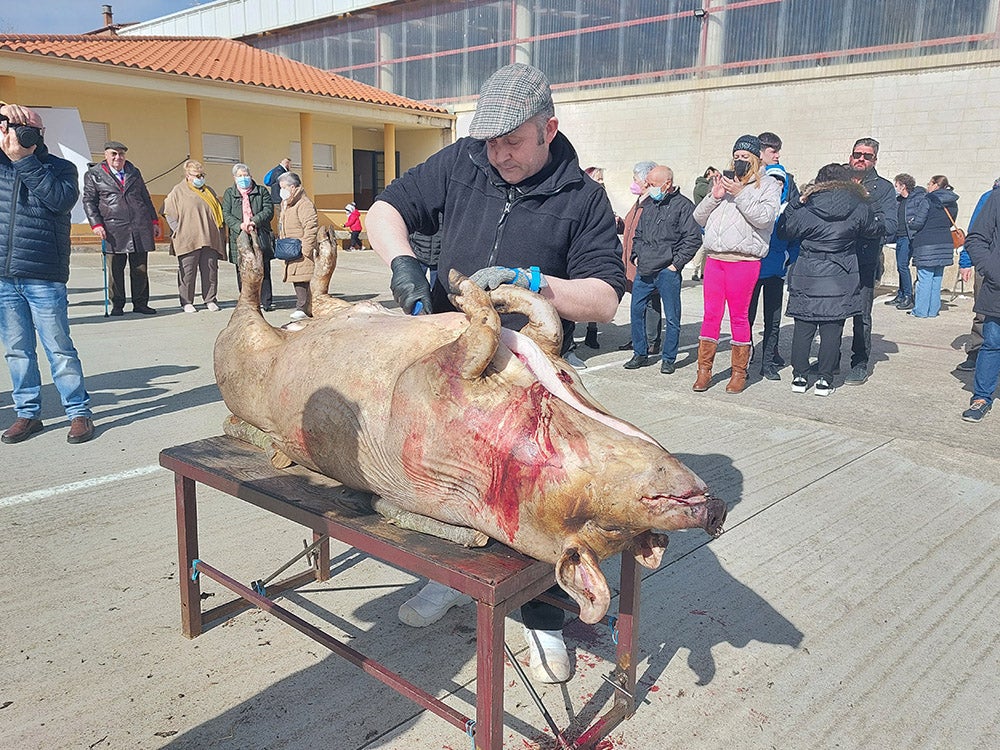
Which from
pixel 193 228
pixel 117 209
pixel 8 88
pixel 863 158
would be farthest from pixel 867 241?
pixel 8 88

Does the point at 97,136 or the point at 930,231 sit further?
the point at 97,136

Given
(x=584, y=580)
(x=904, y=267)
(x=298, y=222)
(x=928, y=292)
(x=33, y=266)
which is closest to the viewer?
(x=584, y=580)

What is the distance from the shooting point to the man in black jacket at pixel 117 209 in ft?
28.6

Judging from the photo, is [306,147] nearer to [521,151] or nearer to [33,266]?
[33,266]

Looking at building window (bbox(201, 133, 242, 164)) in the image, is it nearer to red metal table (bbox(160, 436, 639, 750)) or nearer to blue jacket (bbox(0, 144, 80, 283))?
blue jacket (bbox(0, 144, 80, 283))

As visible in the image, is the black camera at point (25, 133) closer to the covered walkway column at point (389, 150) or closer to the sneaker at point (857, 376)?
the sneaker at point (857, 376)

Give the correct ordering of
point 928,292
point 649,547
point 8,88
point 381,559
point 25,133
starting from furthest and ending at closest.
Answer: point 8,88, point 928,292, point 25,133, point 381,559, point 649,547

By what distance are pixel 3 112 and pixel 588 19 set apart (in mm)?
14576

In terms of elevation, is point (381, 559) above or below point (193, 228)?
below

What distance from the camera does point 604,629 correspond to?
2955 millimetres

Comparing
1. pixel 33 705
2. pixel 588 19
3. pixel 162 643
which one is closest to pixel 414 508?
pixel 162 643

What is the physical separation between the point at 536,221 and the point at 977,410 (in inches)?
179

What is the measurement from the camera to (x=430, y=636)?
2836 millimetres

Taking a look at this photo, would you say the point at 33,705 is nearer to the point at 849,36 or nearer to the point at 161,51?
the point at 849,36
